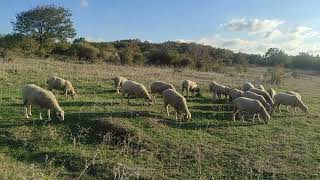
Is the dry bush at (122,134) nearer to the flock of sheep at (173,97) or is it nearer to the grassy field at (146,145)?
the grassy field at (146,145)

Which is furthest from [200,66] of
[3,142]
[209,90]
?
[3,142]

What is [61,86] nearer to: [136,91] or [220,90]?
[136,91]

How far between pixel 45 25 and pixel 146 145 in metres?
52.0

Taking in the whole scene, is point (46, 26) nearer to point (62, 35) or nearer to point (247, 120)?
point (62, 35)

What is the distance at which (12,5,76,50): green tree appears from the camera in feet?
217

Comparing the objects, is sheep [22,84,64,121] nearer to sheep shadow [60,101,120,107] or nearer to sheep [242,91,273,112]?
sheep shadow [60,101,120,107]

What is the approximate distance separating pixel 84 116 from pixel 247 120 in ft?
27.8

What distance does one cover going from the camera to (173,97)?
2259cm

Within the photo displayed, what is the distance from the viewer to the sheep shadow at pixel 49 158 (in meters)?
15.4

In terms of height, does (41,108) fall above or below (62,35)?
below

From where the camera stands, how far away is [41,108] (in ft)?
66.7

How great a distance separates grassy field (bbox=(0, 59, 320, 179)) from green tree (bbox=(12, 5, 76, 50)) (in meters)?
43.6

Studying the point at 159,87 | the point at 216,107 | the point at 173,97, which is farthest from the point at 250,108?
the point at 159,87

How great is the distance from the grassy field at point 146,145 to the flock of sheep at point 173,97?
620 mm
